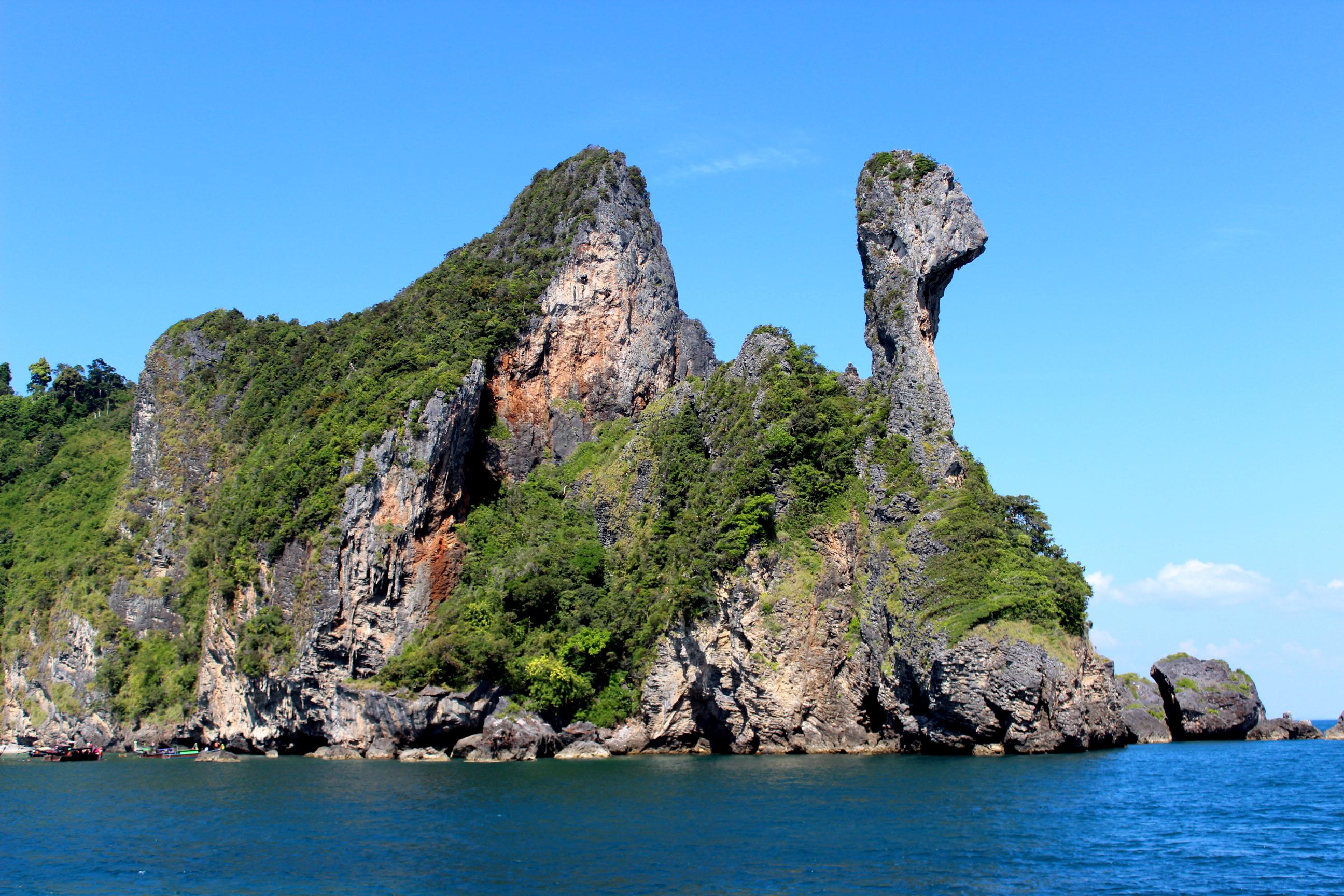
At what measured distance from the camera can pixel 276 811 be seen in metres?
37.7

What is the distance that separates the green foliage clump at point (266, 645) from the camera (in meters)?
63.7

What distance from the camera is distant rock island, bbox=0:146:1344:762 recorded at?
5381 centimetres

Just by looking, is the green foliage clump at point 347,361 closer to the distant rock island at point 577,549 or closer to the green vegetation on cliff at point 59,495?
the distant rock island at point 577,549

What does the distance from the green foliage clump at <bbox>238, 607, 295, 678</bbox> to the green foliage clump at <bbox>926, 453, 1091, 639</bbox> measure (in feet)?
123

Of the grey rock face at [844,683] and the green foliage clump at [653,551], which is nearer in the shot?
the grey rock face at [844,683]

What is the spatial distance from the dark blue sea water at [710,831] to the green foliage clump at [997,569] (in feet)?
20.7

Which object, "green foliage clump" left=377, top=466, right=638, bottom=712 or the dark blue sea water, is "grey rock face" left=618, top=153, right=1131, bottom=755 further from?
"green foliage clump" left=377, top=466, right=638, bottom=712

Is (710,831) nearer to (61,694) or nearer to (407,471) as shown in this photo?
(407,471)

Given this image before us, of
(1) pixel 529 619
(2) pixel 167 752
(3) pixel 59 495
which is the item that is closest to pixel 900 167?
(1) pixel 529 619

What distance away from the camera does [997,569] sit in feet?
168

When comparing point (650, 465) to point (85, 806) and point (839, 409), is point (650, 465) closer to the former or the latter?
point (839, 409)

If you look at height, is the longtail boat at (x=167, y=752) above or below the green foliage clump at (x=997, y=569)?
below

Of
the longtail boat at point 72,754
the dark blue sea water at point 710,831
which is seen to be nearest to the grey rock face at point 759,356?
the dark blue sea water at point 710,831

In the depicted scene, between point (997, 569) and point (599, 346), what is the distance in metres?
39.5
